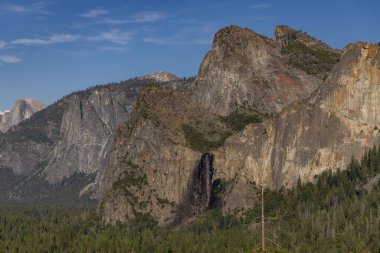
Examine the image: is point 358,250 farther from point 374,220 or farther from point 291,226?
point 291,226

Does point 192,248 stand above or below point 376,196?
below

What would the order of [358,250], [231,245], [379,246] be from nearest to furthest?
[358,250]
[379,246]
[231,245]

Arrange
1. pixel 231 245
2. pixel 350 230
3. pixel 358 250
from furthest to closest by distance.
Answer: pixel 231 245 < pixel 350 230 < pixel 358 250

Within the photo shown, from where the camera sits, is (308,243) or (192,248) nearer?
(308,243)

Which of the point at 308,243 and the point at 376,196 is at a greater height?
the point at 376,196

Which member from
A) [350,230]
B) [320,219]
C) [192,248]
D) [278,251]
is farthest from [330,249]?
[278,251]

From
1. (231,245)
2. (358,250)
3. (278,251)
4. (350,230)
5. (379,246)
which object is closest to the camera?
(278,251)

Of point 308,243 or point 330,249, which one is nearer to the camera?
point 330,249

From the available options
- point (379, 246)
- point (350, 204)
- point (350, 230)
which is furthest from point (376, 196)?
point (379, 246)

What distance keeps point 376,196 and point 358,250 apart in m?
49.3

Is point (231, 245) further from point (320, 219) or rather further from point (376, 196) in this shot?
point (376, 196)

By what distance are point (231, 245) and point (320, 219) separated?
28.3m

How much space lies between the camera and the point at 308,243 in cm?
18100

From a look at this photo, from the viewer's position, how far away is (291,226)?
198500mm
